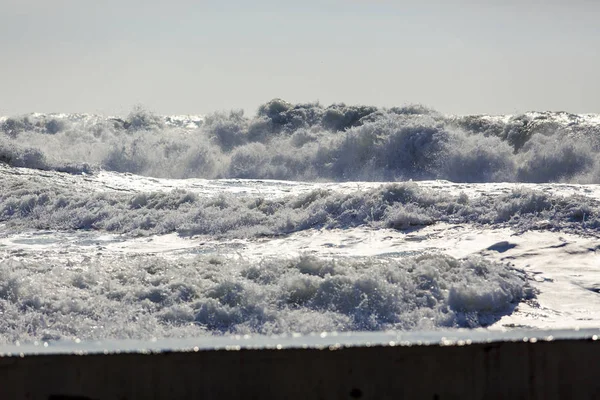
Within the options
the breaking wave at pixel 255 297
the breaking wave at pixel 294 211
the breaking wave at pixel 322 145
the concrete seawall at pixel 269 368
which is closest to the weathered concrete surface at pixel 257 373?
the concrete seawall at pixel 269 368

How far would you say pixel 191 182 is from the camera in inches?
773

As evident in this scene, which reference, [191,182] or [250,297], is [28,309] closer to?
[250,297]

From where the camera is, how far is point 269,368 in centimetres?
244

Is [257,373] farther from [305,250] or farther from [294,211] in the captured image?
[294,211]

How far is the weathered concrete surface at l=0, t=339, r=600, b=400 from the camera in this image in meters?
2.43

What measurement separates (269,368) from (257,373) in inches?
1.5

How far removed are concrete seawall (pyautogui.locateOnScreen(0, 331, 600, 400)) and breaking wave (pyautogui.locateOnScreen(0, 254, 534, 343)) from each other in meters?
4.38

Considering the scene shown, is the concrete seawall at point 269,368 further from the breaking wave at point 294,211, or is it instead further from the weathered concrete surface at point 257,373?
the breaking wave at point 294,211

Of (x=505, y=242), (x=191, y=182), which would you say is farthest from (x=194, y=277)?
(x=191, y=182)

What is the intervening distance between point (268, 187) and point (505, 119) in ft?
35.4

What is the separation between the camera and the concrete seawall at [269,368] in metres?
2.43

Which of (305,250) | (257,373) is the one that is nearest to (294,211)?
(305,250)

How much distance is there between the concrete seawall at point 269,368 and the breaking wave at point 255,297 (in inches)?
172

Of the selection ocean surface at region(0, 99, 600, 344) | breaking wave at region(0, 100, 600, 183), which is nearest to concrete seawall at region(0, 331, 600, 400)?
ocean surface at region(0, 99, 600, 344)
